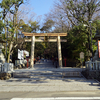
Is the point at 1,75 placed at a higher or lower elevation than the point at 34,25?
lower

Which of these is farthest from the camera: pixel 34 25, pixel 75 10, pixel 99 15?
pixel 34 25

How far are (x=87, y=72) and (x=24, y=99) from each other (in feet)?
21.9

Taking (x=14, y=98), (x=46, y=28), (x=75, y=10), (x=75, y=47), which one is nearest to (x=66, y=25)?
(x=46, y=28)

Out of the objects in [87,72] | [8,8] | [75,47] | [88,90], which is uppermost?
[8,8]

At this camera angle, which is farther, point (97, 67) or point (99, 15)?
point (99, 15)

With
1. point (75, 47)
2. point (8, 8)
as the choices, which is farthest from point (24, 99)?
point (75, 47)

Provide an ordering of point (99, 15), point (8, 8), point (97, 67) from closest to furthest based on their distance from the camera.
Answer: point (97, 67)
point (8, 8)
point (99, 15)

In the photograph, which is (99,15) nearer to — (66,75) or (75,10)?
(75,10)

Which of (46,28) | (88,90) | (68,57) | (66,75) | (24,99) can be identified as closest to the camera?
(24,99)

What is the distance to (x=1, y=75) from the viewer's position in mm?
10336

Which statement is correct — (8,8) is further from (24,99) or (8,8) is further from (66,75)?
(24,99)

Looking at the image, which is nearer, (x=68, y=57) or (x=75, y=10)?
(x=75, y=10)

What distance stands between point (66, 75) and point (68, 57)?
1267cm

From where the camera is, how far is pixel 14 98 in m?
5.81
